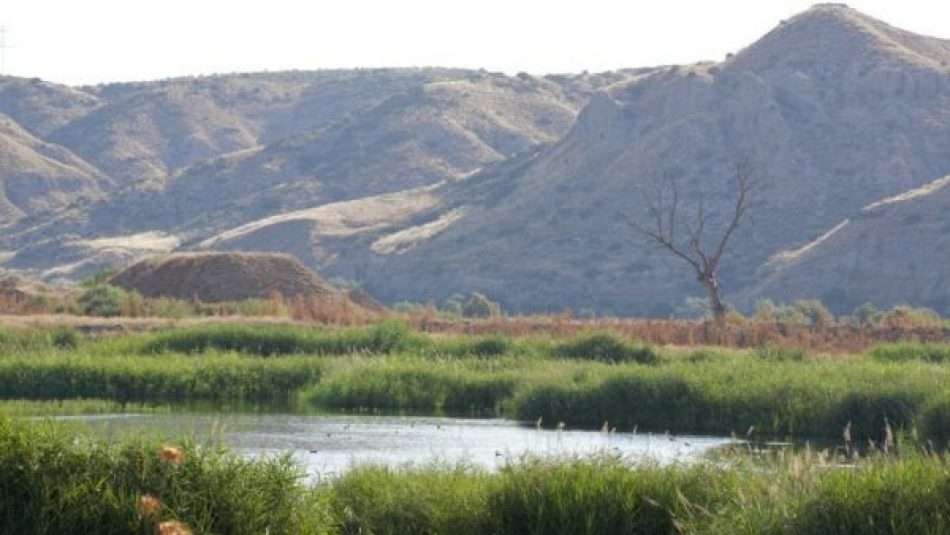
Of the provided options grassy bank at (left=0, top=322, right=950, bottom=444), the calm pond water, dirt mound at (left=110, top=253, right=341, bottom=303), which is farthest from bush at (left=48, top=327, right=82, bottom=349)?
dirt mound at (left=110, top=253, right=341, bottom=303)

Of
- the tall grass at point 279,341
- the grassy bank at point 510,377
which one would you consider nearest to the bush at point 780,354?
the grassy bank at point 510,377

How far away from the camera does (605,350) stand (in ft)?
156

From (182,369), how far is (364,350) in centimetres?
563

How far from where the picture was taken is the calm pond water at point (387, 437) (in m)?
29.4

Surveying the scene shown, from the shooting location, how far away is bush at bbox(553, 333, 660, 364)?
47031 mm

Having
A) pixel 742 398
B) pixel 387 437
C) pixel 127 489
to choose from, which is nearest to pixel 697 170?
pixel 742 398

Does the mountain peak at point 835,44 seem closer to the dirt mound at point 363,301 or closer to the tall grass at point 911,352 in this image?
the dirt mound at point 363,301

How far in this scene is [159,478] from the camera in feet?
55.7

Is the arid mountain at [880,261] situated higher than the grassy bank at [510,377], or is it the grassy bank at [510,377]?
the arid mountain at [880,261]

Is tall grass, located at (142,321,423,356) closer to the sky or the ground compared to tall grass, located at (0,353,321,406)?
closer to the sky

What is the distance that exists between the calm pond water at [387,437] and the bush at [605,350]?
373 inches

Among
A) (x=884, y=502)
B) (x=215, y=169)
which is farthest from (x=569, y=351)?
(x=215, y=169)

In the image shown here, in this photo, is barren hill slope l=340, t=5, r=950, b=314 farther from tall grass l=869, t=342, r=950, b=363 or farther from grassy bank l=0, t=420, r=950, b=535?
grassy bank l=0, t=420, r=950, b=535

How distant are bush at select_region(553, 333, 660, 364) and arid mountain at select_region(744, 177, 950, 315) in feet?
201
